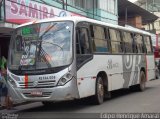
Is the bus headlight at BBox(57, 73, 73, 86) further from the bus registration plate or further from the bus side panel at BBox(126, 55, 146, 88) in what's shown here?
the bus side panel at BBox(126, 55, 146, 88)

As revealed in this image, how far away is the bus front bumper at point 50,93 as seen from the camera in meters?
12.2

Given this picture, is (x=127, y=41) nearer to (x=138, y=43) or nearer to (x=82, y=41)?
(x=138, y=43)

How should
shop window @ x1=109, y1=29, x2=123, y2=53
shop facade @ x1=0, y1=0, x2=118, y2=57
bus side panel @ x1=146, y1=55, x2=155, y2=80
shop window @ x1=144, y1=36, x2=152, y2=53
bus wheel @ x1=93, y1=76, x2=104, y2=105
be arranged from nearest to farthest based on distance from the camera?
bus wheel @ x1=93, y1=76, x2=104, y2=105, shop window @ x1=109, y1=29, x2=123, y2=53, shop facade @ x1=0, y1=0, x2=118, y2=57, bus side panel @ x1=146, y1=55, x2=155, y2=80, shop window @ x1=144, y1=36, x2=152, y2=53

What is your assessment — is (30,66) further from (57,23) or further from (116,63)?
(116,63)

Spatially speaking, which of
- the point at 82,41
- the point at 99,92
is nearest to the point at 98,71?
the point at 99,92

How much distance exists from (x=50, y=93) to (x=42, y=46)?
5.02 ft

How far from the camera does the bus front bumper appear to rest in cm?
1220

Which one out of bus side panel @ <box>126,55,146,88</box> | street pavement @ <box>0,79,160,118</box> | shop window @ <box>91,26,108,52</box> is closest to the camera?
street pavement @ <box>0,79,160,118</box>

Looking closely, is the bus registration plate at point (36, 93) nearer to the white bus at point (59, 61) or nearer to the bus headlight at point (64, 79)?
the white bus at point (59, 61)

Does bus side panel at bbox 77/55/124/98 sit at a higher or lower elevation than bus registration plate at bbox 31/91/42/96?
higher

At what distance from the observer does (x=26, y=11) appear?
1959 cm

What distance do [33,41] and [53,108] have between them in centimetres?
243

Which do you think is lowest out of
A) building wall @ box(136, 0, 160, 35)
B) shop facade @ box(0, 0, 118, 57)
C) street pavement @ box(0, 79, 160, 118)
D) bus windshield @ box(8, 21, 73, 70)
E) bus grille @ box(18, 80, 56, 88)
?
street pavement @ box(0, 79, 160, 118)

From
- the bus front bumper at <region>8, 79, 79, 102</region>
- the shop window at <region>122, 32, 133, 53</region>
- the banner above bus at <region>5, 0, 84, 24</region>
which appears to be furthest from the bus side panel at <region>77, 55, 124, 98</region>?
the banner above bus at <region>5, 0, 84, 24</region>
